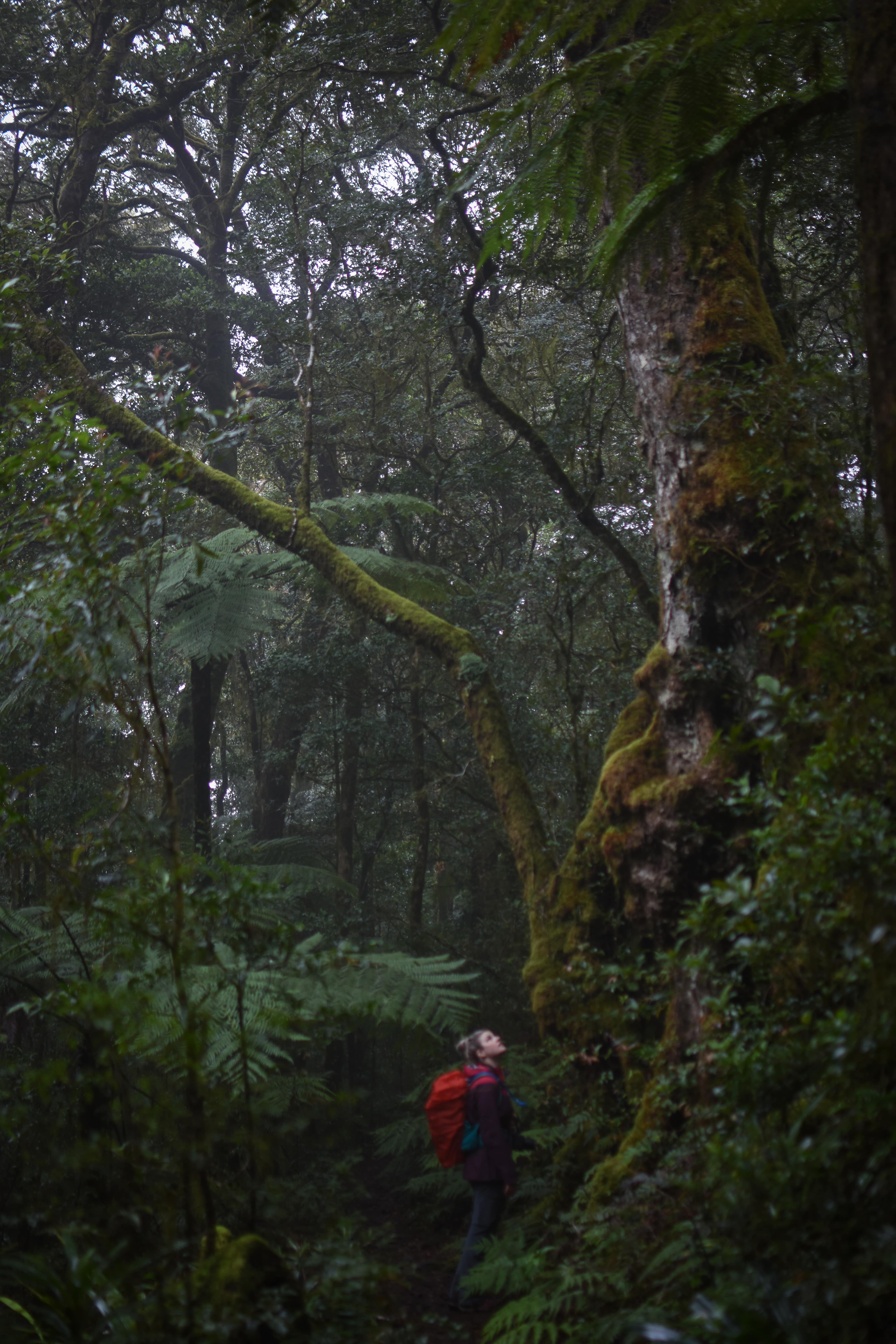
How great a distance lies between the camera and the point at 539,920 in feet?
13.9

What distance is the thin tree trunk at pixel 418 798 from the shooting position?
26.7ft

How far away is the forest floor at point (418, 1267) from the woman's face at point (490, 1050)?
86 cm

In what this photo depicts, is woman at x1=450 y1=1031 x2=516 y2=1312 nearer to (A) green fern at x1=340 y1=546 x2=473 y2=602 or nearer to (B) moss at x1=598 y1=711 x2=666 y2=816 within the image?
(B) moss at x1=598 y1=711 x2=666 y2=816

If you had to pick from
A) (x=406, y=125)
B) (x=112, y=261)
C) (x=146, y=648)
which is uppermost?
(x=112, y=261)

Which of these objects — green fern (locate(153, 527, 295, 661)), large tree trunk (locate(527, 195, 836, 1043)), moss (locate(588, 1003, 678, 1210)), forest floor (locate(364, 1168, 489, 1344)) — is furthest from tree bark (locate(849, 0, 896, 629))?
green fern (locate(153, 527, 295, 661))

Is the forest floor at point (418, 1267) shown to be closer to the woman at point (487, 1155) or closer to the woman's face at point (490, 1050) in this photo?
the woman at point (487, 1155)

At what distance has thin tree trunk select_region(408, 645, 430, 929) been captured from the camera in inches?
320

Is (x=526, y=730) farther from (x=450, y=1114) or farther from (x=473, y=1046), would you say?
(x=450, y=1114)

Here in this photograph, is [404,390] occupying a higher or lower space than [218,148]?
lower

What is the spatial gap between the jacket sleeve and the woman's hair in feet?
0.80

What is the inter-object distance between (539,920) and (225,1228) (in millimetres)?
2072

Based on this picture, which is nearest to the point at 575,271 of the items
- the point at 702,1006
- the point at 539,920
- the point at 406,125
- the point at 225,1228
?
the point at 406,125

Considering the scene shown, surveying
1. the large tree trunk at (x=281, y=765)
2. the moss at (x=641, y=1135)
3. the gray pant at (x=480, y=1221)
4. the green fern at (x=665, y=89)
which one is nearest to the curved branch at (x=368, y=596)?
the moss at (x=641, y=1135)

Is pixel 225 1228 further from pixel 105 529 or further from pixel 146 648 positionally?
pixel 105 529
